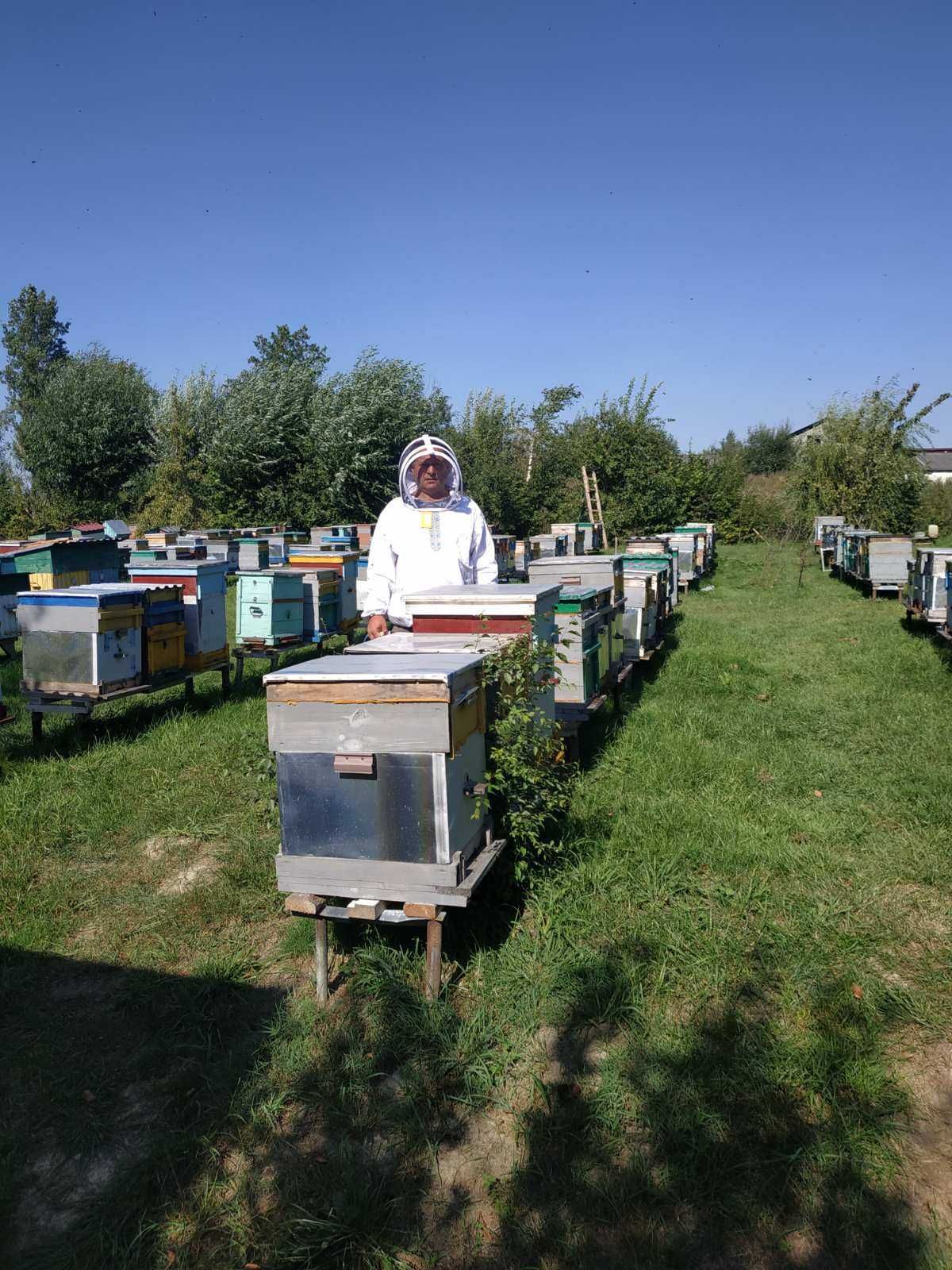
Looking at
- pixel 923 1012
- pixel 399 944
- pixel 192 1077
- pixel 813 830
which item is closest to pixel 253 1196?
pixel 192 1077

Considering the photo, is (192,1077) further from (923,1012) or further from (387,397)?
(387,397)

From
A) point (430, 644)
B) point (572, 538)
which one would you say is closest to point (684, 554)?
point (572, 538)

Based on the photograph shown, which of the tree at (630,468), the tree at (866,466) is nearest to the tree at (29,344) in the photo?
the tree at (630,468)

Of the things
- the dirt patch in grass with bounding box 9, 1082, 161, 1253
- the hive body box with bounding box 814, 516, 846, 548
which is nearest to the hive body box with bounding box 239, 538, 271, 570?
the dirt patch in grass with bounding box 9, 1082, 161, 1253

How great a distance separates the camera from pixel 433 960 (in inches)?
123

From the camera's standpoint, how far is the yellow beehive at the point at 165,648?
269 inches

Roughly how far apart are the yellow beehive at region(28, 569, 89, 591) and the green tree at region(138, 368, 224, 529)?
783 inches

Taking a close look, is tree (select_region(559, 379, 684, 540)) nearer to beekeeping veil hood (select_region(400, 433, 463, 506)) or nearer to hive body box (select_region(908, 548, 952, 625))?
hive body box (select_region(908, 548, 952, 625))

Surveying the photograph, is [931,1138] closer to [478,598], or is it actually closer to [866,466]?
[478,598]

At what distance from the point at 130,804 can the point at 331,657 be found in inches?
114

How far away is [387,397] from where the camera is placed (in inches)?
1158

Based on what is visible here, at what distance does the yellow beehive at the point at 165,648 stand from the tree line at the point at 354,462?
70.4 feet

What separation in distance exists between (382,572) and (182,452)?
2818 centimetres

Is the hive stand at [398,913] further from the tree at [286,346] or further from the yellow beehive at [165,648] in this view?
the tree at [286,346]
